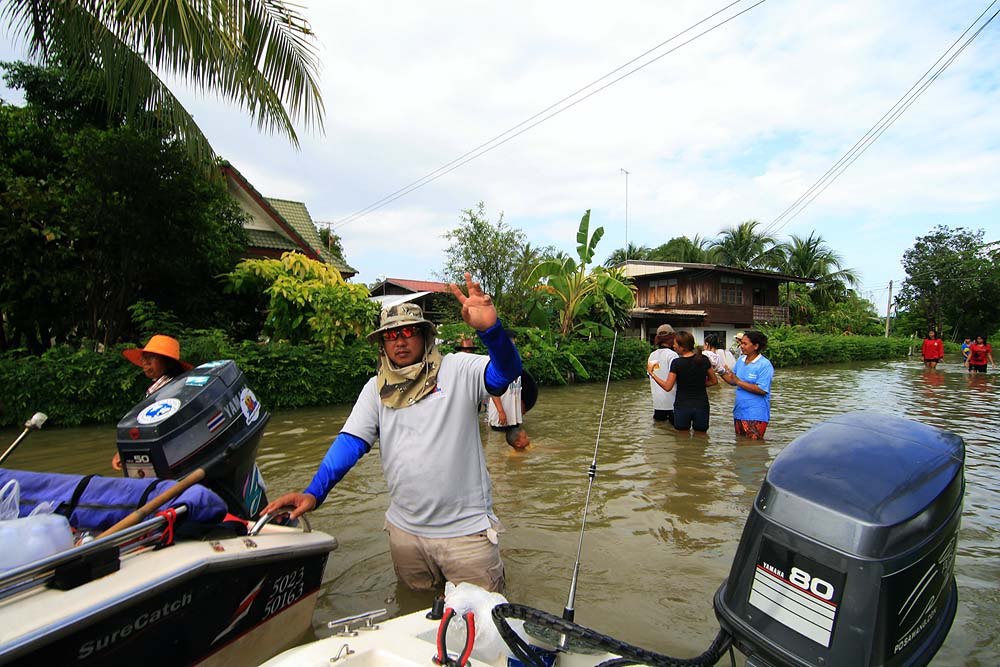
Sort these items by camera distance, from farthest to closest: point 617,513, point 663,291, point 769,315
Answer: point 769,315 → point 663,291 → point 617,513

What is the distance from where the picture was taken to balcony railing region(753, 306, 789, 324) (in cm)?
3126

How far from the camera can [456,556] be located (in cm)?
259

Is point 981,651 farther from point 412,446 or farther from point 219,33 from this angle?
point 219,33

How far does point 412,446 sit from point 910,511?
1.96 meters

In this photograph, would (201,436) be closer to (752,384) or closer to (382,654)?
(382,654)

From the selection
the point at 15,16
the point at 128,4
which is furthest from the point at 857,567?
the point at 15,16

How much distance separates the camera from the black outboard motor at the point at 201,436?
281cm

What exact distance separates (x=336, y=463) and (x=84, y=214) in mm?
9871

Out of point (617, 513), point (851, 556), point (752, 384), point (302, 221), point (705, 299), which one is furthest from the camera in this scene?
point (705, 299)

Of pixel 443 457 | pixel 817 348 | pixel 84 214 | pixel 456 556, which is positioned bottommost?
pixel 817 348

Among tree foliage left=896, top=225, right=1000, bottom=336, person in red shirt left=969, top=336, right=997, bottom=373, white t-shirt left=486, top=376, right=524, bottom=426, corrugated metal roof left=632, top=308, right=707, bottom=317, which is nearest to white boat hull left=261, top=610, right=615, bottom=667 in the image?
white t-shirt left=486, top=376, right=524, bottom=426

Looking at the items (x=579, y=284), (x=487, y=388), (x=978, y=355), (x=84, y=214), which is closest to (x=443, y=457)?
(x=487, y=388)

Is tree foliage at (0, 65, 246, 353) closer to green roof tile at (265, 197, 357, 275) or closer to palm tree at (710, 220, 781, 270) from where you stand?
green roof tile at (265, 197, 357, 275)

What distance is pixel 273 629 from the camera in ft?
8.57
